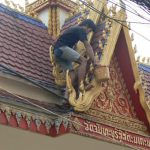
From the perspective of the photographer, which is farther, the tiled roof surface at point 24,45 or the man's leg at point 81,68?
the tiled roof surface at point 24,45

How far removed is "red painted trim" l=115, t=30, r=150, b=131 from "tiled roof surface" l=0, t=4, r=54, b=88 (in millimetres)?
1340

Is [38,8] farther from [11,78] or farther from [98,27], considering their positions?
[11,78]

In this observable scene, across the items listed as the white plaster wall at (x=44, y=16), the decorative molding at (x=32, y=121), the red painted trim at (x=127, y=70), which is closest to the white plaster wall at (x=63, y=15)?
the white plaster wall at (x=44, y=16)

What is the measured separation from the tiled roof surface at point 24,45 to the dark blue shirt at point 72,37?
0.59 m

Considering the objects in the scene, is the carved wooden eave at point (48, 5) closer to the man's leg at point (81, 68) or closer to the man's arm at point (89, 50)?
the man's arm at point (89, 50)

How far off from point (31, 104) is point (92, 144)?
64.4 inches

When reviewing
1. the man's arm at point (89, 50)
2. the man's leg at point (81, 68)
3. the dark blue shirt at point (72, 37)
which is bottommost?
the man's leg at point (81, 68)

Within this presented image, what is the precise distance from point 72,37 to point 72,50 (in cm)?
28

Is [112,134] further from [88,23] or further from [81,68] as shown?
[88,23]

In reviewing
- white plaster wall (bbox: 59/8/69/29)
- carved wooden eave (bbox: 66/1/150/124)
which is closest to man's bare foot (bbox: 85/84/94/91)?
carved wooden eave (bbox: 66/1/150/124)

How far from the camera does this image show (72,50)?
8875 millimetres

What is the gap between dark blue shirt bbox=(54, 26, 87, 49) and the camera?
29.2 ft

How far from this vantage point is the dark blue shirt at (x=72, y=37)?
29.2 ft

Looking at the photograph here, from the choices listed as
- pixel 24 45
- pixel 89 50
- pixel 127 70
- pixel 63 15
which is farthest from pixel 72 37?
pixel 63 15
